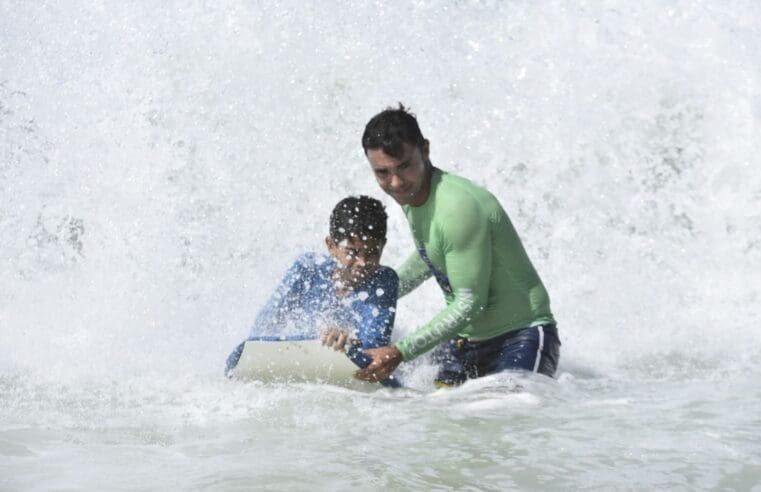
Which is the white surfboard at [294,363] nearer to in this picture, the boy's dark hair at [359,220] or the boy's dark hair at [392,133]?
the boy's dark hair at [359,220]

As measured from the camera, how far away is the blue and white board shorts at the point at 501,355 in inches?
181

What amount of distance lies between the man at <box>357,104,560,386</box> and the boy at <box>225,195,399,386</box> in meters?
0.21

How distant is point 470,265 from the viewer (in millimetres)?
4312

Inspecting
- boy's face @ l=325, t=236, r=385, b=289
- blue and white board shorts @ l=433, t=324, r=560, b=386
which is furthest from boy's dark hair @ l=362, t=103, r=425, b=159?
blue and white board shorts @ l=433, t=324, r=560, b=386

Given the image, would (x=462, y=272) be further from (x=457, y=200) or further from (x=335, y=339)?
(x=335, y=339)

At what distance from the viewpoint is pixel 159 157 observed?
27.9 ft

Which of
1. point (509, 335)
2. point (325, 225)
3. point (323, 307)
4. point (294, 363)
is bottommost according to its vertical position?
point (294, 363)

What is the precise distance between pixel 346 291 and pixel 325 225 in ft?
12.2

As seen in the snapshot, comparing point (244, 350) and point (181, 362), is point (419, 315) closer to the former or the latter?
point (181, 362)

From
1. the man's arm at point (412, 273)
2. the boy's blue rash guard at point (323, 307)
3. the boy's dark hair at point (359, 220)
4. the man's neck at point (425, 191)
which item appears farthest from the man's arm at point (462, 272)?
the man's arm at point (412, 273)

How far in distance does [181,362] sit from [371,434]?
182 centimetres

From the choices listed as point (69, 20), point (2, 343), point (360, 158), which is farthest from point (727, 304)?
point (69, 20)

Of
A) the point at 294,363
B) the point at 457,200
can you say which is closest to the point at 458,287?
the point at 457,200

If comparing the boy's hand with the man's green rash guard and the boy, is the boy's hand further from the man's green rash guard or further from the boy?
the man's green rash guard
